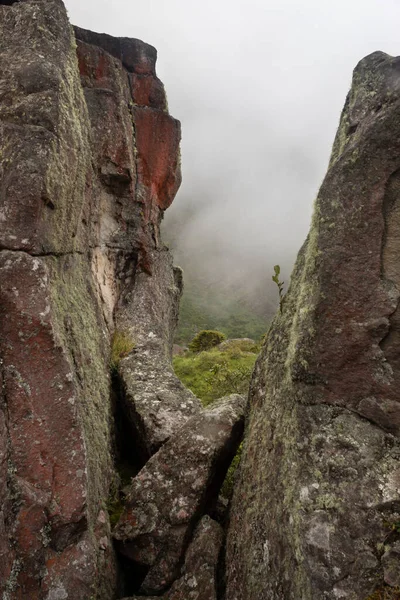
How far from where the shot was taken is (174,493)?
7.84 meters

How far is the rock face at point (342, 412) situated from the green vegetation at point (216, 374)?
1143 cm

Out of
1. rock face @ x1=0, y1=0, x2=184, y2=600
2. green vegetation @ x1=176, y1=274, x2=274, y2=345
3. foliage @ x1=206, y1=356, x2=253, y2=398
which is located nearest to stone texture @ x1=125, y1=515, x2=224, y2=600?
rock face @ x1=0, y1=0, x2=184, y2=600

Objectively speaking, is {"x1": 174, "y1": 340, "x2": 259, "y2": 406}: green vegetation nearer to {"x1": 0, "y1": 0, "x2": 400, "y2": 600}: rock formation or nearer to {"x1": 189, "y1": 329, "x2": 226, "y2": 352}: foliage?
{"x1": 0, "y1": 0, "x2": 400, "y2": 600}: rock formation

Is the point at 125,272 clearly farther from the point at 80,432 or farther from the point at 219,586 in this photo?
the point at 219,586

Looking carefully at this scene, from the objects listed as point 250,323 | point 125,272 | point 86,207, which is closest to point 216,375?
point 125,272

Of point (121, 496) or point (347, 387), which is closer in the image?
point (347, 387)

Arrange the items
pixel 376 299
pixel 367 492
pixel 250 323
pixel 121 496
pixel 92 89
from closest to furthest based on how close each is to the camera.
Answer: pixel 367 492 → pixel 376 299 → pixel 121 496 → pixel 92 89 → pixel 250 323

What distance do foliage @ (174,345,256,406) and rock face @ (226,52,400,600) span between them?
11.4m

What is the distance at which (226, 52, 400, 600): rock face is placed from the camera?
5.16m

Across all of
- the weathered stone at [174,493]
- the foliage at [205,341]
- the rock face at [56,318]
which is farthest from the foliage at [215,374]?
the foliage at [205,341]

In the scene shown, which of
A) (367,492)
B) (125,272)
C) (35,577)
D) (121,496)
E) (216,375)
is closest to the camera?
(367,492)

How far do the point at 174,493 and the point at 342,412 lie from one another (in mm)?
3854

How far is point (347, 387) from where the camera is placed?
5961 mm

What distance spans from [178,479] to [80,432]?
86.8 inches
